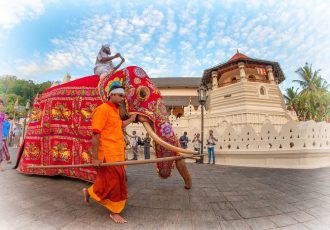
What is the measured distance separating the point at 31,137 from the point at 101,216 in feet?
9.90

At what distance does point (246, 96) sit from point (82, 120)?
20.5m

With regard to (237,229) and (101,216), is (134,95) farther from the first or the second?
(237,229)

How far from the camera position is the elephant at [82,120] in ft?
9.41

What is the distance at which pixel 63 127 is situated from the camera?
3.84 m

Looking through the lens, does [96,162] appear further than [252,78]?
No

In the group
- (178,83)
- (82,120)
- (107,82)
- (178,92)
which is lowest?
(82,120)

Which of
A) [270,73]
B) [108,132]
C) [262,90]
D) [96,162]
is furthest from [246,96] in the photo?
[96,162]

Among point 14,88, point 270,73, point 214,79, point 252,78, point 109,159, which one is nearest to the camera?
point 109,159

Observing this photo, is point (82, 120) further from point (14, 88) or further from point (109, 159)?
point (14, 88)

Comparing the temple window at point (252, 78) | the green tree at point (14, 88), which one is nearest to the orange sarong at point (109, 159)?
the green tree at point (14, 88)

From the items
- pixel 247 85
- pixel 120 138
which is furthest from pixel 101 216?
pixel 247 85

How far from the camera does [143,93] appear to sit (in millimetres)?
2924

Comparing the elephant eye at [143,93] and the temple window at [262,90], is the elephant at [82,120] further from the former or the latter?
the temple window at [262,90]

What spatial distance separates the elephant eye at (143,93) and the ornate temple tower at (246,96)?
16.7m
